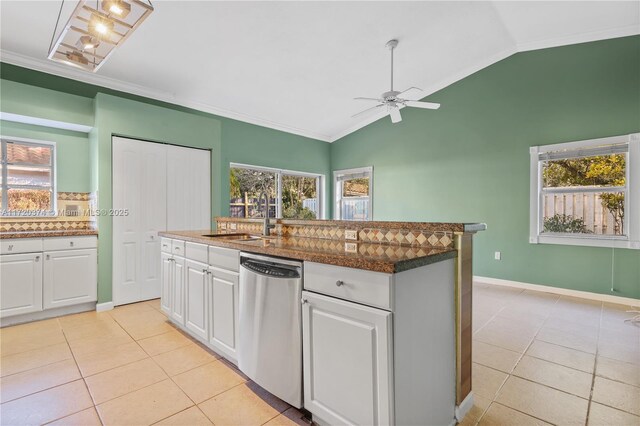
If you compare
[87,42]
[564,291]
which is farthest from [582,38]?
[87,42]

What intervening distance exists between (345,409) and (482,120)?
491 centimetres

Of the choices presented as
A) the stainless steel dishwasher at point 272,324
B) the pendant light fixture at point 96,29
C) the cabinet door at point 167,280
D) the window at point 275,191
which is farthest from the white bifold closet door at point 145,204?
the stainless steel dishwasher at point 272,324

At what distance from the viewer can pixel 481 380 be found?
83.7 inches

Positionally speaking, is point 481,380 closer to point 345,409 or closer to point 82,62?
point 345,409

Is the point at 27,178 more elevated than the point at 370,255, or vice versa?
the point at 27,178

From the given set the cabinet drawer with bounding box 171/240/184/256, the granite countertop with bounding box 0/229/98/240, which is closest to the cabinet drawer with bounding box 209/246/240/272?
the cabinet drawer with bounding box 171/240/184/256

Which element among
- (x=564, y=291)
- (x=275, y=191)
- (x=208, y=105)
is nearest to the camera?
(x=564, y=291)

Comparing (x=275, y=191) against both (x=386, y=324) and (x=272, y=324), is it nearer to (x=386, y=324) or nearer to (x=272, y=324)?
(x=272, y=324)

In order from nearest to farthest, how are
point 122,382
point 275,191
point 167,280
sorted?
point 122,382 → point 167,280 → point 275,191

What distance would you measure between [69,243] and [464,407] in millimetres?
4044

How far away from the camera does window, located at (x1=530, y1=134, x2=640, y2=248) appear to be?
12.3 feet

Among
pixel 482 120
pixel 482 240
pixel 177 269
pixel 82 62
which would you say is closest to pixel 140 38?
pixel 82 62

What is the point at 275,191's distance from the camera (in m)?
6.30

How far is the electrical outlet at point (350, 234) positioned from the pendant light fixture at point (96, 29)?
194 centimetres
